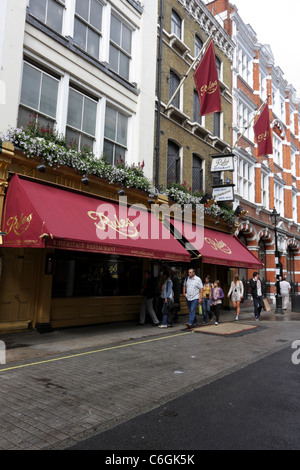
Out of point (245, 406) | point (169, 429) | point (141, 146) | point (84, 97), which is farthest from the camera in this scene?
point (141, 146)

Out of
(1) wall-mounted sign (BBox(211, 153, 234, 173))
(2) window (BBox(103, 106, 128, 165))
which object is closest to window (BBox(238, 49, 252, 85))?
(1) wall-mounted sign (BBox(211, 153, 234, 173))

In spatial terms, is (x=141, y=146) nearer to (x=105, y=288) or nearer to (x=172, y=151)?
(x=172, y=151)

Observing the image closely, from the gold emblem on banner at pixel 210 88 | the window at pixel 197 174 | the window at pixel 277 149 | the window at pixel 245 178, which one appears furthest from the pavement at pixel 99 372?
the window at pixel 277 149

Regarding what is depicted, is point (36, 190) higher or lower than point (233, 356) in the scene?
higher

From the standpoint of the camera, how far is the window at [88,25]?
35.8 feet

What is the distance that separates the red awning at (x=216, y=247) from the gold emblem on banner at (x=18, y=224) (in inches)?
254

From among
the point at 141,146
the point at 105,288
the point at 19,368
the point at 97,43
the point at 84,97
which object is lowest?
the point at 19,368

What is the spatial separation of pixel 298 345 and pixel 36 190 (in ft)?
25.4

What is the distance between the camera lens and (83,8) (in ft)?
36.4

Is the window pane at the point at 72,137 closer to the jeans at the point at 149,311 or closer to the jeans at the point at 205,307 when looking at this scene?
the jeans at the point at 149,311

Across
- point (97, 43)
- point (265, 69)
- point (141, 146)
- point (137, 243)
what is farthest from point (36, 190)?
point (265, 69)

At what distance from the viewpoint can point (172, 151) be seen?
15.3 meters

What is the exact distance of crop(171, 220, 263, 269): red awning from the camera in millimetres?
13000

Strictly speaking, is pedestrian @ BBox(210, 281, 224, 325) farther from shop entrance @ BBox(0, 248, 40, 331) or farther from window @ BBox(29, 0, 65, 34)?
window @ BBox(29, 0, 65, 34)
